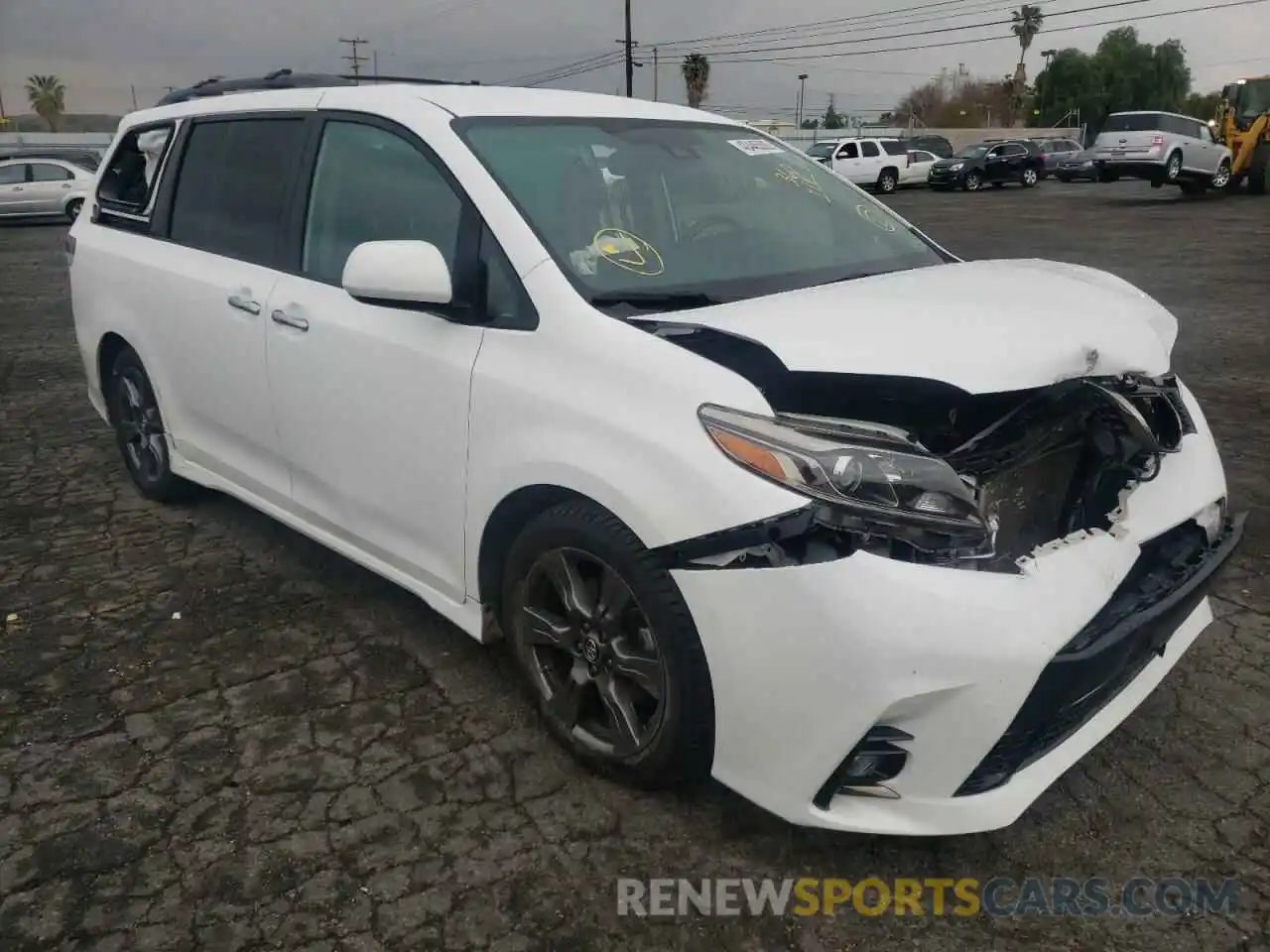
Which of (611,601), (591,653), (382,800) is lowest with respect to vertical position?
(382,800)

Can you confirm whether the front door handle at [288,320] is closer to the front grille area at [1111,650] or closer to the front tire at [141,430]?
the front tire at [141,430]

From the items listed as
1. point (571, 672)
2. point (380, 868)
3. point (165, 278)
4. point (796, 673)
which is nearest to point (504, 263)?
point (571, 672)

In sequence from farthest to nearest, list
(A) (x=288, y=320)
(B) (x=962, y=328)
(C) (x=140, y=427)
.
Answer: (C) (x=140, y=427) < (A) (x=288, y=320) < (B) (x=962, y=328)

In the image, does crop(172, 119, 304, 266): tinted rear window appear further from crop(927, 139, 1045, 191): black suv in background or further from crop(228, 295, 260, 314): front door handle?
crop(927, 139, 1045, 191): black suv in background

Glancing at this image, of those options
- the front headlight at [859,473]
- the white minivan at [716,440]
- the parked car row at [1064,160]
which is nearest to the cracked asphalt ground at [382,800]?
the white minivan at [716,440]

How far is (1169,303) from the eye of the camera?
9867mm

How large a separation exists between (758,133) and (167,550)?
296 cm

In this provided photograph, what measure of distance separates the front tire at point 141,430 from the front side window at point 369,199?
1498 mm

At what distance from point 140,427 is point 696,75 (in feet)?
239

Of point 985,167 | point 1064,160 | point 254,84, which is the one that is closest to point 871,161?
point 985,167

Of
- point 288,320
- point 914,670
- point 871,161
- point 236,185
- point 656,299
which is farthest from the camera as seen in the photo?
point 871,161

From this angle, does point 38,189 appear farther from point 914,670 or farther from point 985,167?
point 985,167

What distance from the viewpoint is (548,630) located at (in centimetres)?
267

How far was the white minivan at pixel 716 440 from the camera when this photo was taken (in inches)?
81.5
